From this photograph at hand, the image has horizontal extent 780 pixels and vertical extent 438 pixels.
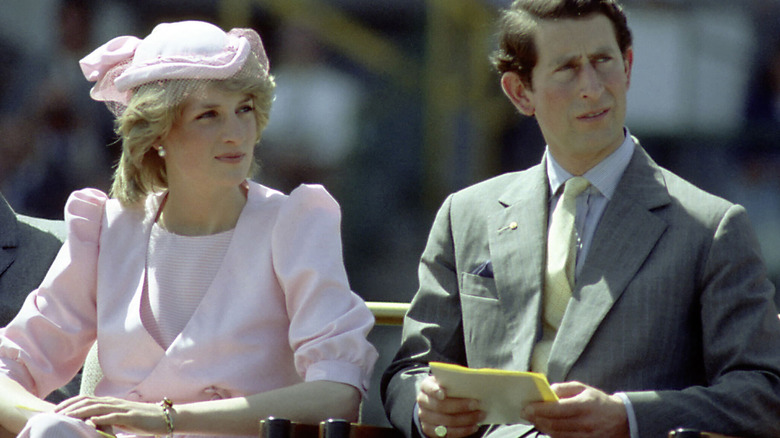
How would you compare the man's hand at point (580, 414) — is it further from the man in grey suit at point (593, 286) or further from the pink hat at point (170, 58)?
the pink hat at point (170, 58)

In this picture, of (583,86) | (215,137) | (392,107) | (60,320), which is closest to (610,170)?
(583,86)

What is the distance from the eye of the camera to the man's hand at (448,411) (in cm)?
222

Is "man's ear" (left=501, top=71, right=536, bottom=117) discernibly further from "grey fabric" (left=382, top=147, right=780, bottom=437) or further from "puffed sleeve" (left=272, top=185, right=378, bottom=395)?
"puffed sleeve" (left=272, top=185, right=378, bottom=395)

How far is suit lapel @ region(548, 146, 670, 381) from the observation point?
2.34m

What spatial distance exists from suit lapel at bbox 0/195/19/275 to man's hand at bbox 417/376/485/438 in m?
1.30

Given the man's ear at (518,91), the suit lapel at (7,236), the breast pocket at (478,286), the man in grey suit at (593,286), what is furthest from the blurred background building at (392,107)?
the breast pocket at (478,286)

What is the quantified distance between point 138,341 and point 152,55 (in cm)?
65

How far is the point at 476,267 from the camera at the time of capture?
2.56 meters

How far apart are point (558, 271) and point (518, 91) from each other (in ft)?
1.56

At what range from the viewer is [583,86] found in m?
2.47

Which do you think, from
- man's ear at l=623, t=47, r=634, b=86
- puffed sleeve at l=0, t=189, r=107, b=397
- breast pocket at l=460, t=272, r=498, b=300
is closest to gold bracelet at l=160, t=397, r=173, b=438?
puffed sleeve at l=0, t=189, r=107, b=397

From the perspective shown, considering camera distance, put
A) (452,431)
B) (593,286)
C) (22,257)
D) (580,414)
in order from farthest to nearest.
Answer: (22,257) < (593,286) < (452,431) < (580,414)

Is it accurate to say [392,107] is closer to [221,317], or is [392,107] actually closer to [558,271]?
[221,317]

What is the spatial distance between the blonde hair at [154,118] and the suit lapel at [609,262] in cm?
85
